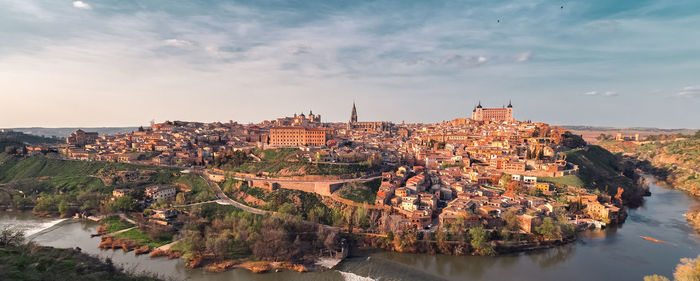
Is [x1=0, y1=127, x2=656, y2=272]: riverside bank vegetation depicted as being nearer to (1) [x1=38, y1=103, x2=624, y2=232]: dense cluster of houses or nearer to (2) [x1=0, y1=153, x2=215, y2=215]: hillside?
(2) [x1=0, y1=153, x2=215, y2=215]: hillside

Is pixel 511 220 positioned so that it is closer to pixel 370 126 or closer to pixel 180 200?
pixel 180 200

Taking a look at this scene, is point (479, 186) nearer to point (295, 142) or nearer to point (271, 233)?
point (271, 233)

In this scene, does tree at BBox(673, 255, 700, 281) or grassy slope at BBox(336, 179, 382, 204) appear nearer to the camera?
tree at BBox(673, 255, 700, 281)

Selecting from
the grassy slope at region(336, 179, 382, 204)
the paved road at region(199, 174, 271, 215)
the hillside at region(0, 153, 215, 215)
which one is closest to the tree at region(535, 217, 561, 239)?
the grassy slope at region(336, 179, 382, 204)

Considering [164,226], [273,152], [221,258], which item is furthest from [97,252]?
[273,152]

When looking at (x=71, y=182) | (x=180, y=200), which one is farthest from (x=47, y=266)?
(x=71, y=182)
